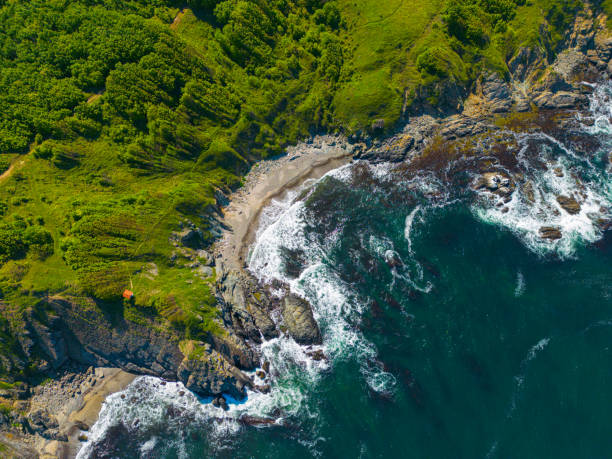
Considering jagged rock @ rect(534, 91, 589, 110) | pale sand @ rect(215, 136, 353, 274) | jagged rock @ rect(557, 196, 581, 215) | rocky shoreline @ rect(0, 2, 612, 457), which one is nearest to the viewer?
rocky shoreline @ rect(0, 2, 612, 457)

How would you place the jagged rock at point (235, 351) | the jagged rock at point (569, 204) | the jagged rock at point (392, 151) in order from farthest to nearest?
the jagged rock at point (392, 151) < the jagged rock at point (569, 204) < the jagged rock at point (235, 351)

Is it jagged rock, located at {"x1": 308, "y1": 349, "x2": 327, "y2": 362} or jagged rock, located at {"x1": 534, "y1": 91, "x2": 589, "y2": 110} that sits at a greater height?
jagged rock, located at {"x1": 534, "y1": 91, "x2": 589, "y2": 110}

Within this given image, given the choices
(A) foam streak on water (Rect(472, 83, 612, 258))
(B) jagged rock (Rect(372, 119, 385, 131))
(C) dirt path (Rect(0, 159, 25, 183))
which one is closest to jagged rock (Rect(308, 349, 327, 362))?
(A) foam streak on water (Rect(472, 83, 612, 258))

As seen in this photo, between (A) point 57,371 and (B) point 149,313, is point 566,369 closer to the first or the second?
(B) point 149,313

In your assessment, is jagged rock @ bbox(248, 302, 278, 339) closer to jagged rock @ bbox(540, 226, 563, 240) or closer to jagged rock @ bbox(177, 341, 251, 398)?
jagged rock @ bbox(177, 341, 251, 398)

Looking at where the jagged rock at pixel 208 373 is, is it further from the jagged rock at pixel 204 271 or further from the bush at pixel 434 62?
the bush at pixel 434 62

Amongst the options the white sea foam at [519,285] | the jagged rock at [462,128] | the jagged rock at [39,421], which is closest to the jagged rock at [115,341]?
the jagged rock at [39,421]
